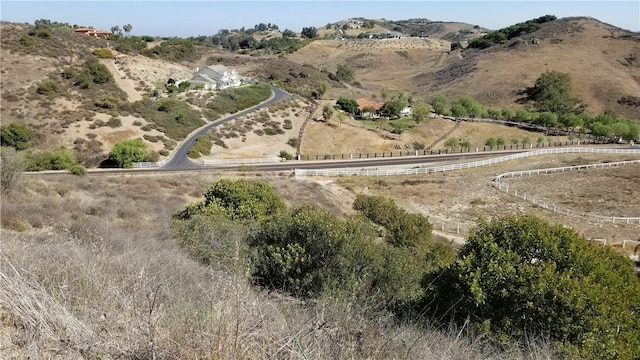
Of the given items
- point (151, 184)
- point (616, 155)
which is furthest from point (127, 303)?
point (616, 155)

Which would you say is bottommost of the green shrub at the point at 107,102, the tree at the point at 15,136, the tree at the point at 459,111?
the tree at the point at 15,136

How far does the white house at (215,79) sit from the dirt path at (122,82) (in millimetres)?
11231

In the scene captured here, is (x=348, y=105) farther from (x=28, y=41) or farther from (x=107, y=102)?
(x=28, y=41)

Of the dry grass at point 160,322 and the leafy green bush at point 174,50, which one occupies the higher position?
the leafy green bush at point 174,50

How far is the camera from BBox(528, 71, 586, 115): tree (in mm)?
92750

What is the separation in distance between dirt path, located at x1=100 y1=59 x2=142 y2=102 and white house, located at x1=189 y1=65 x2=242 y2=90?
11231 mm

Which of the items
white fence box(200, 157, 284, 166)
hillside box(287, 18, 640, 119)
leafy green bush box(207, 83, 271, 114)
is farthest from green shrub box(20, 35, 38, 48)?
hillside box(287, 18, 640, 119)

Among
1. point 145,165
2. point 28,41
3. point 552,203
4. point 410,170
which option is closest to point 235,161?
point 145,165

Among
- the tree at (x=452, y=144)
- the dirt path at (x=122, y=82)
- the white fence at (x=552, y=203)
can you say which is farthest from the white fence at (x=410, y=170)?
the dirt path at (x=122, y=82)

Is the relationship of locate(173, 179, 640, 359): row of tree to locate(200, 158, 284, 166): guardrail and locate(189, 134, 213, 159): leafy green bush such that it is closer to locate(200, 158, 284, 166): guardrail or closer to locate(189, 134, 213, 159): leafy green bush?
locate(200, 158, 284, 166): guardrail

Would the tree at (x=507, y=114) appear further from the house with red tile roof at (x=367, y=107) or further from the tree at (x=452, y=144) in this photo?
the tree at (x=452, y=144)

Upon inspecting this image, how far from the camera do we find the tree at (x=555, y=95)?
92.8 m

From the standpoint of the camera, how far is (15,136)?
45.6 metres

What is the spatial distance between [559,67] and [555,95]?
68.5 feet
